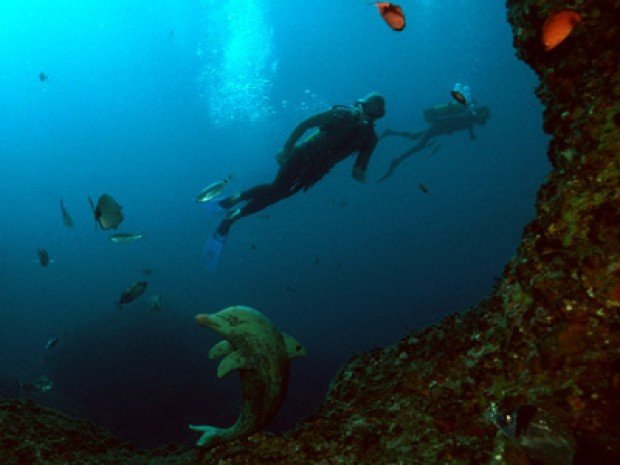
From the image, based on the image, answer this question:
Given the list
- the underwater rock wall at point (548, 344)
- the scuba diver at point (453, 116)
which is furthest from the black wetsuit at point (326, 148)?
the scuba diver at point (453, 116)

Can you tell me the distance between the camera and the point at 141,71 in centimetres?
10481

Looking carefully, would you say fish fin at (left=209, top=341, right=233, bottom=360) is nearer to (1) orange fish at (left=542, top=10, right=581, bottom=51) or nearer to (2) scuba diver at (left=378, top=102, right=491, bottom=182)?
(1) orange fish at (left=542, top=10, right=581, bottom=51)

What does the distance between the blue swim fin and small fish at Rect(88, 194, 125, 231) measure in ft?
12.7

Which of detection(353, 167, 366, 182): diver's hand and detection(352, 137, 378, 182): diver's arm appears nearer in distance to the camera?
detection(352, 137, 378, 182): diver's arm

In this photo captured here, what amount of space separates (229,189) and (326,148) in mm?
69265

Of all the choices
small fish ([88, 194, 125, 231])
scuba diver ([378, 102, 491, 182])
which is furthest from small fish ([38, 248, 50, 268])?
scuba diver ([378, 102, 491, 182])

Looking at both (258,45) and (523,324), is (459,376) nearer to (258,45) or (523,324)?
(523,324)

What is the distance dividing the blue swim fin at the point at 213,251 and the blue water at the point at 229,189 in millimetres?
8935

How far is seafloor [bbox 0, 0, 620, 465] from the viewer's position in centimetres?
187

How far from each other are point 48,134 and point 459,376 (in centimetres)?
12531

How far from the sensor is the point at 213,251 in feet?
32.4

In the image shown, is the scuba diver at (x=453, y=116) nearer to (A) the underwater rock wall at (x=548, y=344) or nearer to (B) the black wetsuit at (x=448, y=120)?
(B) the black wetsuit at (x=448, y=120)

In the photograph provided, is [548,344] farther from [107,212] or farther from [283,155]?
[283,155]

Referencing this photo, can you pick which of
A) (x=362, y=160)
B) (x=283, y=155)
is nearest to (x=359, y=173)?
(x=362, y=160)
